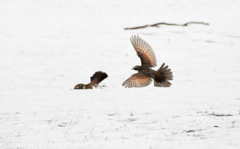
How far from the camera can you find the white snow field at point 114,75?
293 inches

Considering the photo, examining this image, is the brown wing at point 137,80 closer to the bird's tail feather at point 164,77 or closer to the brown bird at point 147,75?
the brown bird at point 147,75

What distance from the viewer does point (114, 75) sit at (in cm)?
1688

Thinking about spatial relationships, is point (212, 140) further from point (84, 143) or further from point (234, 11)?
point (234, 11)

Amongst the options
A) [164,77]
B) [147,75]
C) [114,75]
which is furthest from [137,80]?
[114,75]

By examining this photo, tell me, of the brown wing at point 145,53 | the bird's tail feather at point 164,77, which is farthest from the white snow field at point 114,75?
the brown wing at point 145,53

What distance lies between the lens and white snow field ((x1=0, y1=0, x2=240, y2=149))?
7430mm

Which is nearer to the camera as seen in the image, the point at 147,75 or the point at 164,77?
the point at 147,75

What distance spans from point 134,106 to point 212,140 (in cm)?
366

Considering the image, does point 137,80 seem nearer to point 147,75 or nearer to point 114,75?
point 147,75

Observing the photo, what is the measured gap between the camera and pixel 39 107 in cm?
1041

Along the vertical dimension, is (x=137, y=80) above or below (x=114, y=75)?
below

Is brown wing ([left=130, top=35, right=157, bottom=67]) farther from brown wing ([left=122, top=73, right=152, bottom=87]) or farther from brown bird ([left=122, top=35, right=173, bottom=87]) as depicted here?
brown wing ([left=122, top=73, right=152, bottom=87])

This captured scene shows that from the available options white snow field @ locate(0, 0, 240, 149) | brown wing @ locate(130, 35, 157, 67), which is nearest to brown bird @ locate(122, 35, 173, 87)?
brown wing @ locate(130, 35, 157, 67)

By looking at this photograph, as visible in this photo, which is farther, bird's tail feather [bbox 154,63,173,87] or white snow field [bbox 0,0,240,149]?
bird's tail feather [bbox 154,63,173,87]
